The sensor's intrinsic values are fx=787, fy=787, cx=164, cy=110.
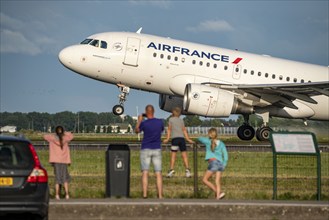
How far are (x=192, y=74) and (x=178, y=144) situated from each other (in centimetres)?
1798

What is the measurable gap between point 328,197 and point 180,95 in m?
20.9

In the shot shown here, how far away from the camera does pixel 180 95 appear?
126ft

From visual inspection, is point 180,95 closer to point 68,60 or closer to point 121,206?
point 68,60

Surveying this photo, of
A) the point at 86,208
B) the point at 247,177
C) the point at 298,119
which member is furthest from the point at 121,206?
the point at 298,119

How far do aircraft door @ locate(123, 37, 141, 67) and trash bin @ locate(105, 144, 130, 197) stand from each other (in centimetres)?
2085

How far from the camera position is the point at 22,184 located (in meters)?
12.8

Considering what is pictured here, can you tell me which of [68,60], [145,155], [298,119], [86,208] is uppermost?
[68,60]

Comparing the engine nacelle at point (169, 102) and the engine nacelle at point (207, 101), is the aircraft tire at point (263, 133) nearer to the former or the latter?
the engine nacelle at point (207, 101)

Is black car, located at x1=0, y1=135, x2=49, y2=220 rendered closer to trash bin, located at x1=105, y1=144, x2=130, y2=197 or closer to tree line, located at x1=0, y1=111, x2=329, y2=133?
trash bin, located at x1=105, y1=144, x2=130, y2=197

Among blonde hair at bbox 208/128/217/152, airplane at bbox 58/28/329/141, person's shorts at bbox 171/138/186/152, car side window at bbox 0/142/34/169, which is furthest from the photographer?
airplane at bbox 58/28/329/141

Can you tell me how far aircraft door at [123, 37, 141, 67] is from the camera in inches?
1475

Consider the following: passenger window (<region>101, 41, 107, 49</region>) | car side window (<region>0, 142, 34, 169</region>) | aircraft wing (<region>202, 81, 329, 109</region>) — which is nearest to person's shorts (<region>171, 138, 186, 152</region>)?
car side window (<region>0, 142, 34, 169</region>)

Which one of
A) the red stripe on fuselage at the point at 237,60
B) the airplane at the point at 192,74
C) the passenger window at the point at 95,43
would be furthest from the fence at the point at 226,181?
Result: the red stripe on fuselage at the point at 237,60

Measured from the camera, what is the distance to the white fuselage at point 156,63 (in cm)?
3759
